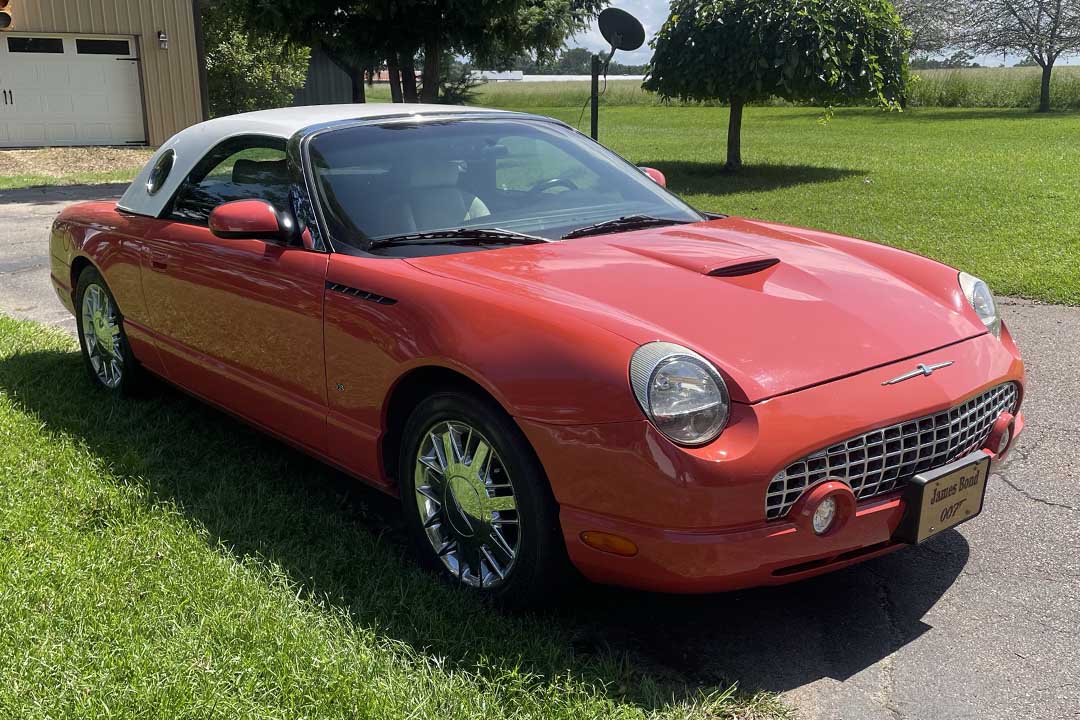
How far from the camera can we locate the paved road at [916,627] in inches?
108

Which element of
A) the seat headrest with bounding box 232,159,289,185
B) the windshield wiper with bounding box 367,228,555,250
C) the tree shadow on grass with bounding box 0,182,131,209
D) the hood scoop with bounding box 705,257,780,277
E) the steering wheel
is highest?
the seat headrest with bounding box 232,159,289,185

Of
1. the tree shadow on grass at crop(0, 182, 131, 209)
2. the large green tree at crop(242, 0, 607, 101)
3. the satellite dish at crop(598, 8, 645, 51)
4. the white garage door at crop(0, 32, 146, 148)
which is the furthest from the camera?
the white garage door at crop(0, 32, 146, 148)

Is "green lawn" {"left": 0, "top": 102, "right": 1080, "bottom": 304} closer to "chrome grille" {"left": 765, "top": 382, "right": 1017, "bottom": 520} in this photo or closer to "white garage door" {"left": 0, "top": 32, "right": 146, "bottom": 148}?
"chrome grille" {"left": 765, "top": 382, "right": 1017, "bottom": 520}

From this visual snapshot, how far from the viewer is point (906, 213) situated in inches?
460

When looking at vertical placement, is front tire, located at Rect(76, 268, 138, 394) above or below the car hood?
below

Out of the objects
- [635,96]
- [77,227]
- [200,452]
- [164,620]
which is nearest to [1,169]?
[77,227]

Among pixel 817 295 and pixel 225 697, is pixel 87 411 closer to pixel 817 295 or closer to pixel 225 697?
pixel 225 697

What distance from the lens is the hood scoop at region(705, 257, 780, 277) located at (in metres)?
3.25

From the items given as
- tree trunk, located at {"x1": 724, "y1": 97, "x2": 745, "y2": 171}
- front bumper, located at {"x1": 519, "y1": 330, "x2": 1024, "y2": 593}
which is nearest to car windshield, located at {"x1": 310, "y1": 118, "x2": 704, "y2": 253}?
front bumper, located at {"x1": 519, "y1": 330, "x2": 1024, "y2": 593}

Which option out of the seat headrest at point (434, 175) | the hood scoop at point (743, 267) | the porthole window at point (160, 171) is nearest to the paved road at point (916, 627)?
the hood scoop at point (743, 267)

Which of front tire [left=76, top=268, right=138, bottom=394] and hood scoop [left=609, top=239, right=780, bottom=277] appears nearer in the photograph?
hood scoop [left=609, top=239, right=780, bottom=277]

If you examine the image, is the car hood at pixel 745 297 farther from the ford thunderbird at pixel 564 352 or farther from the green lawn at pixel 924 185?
the green lawn at pixel 924 185

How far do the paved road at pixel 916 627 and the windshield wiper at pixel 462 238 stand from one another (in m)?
1.25

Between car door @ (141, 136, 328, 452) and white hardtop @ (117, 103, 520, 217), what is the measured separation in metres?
0.06
